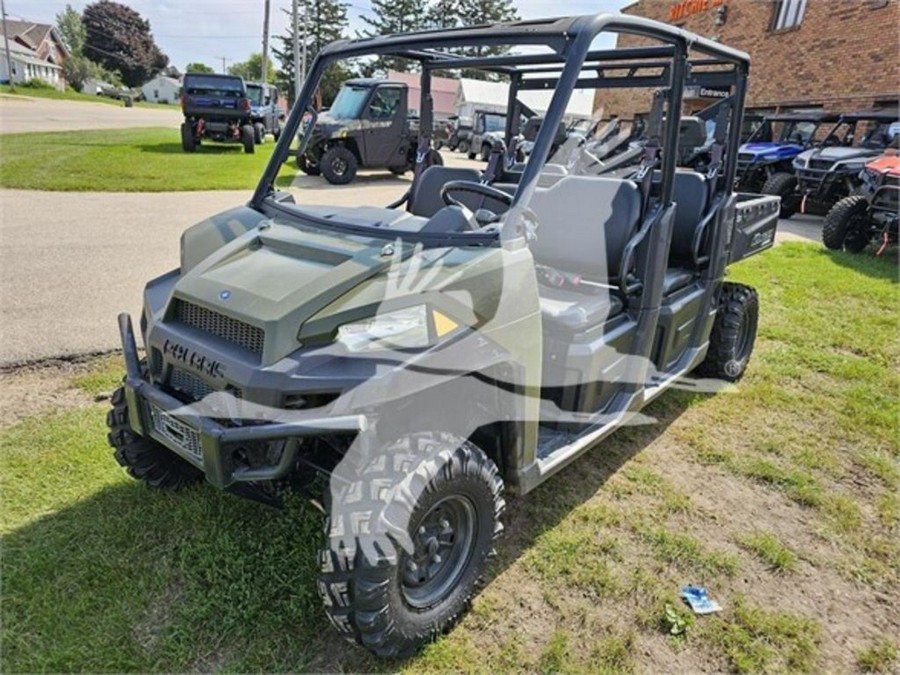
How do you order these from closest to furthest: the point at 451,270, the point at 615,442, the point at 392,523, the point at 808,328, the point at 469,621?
the point at 392,523 → the point at 451,270 → the point at 469,621 → the point at 615,442 → the point at 808,328

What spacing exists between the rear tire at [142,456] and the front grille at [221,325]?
550mm

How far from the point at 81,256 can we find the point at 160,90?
84733mm

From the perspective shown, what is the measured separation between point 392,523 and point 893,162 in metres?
8.92

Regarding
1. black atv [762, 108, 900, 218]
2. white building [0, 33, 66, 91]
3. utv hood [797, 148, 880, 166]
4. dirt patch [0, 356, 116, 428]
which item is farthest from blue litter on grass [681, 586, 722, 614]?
white building [0, 33, 66, 91]

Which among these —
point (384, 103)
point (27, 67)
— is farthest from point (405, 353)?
point (27, 67)

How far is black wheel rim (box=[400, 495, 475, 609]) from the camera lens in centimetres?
207

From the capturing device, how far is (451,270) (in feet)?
6.63

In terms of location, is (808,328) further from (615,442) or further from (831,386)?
(615,442)

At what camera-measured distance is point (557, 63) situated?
3.26 m

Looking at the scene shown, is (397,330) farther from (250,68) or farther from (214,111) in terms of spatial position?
(250,68)

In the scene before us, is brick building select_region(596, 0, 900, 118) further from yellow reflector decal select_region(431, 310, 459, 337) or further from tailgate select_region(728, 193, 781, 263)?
yellow reflector decal select_region(431, 310, 459, 337)

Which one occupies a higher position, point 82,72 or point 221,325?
point 82,72

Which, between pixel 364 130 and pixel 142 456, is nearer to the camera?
pixel 142 456

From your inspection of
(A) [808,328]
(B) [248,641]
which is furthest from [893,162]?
(B) [248,641]
